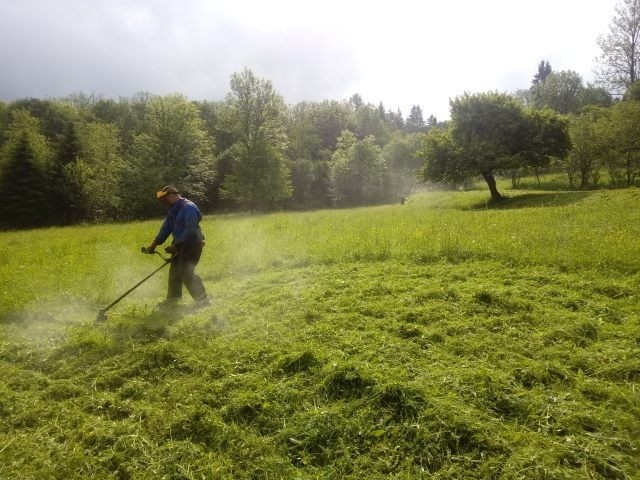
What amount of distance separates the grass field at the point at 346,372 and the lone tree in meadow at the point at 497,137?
49.6 ft

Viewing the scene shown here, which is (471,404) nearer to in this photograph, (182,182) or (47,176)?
(182,182)

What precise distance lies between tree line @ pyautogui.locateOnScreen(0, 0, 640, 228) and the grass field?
16.5 meters

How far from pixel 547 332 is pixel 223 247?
8714 mm

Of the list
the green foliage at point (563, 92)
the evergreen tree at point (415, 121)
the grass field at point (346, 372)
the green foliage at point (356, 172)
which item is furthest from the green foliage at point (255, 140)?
the evergreen tree at point (415, 121)

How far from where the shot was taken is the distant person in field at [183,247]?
6875mm

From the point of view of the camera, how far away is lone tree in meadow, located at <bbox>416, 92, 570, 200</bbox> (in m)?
22.3

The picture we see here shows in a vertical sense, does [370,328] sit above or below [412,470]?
above

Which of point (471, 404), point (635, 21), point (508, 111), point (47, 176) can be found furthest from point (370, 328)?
point (635, 21)

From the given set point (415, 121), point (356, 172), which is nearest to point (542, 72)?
point (415, 121)

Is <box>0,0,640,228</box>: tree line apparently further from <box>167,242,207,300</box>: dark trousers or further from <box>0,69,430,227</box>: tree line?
<box>167,242,207,300</box>: dark trousers

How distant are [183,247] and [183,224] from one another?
43cm

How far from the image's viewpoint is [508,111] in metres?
22.9

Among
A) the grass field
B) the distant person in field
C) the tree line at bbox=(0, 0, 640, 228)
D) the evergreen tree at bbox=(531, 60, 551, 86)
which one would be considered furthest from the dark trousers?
the evergreen tree at bbox=(531, 60, 551, 86)

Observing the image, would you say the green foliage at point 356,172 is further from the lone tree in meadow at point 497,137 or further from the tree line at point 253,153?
the lone tree in meadow at point 497,137
